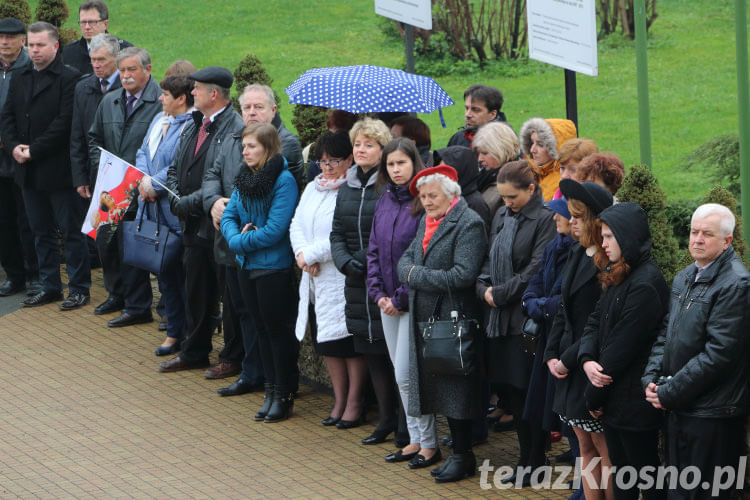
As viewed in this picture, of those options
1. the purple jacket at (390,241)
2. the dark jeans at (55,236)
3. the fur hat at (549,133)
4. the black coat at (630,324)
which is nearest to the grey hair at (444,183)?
the purple jacket at (390,241)

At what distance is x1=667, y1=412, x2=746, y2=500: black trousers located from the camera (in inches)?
234

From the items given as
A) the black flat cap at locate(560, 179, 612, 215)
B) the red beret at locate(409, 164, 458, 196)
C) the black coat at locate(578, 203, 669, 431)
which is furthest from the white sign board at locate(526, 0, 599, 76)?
the black coat at locate(578, 203, 669, 431)

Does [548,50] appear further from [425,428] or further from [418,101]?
[425,428]

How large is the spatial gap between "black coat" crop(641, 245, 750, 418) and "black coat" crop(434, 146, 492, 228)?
2.13 metres

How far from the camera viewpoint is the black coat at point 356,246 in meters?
8.22

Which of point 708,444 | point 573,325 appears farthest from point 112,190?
point 708,444

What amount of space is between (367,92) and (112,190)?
2.76 meters

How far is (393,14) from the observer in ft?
35.7

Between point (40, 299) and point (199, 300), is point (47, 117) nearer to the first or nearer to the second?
point (40, 299)

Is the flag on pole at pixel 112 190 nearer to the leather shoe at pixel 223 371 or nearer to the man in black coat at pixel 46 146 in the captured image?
the man in black coat at pixel 46 146

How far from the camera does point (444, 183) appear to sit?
7590 millimetres

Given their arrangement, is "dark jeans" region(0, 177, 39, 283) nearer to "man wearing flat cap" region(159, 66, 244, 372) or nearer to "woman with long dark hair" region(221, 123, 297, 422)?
"man wearing flat cap" region(159, 66, 244, 372)

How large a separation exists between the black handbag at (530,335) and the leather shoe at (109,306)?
579cm

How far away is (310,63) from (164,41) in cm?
435
